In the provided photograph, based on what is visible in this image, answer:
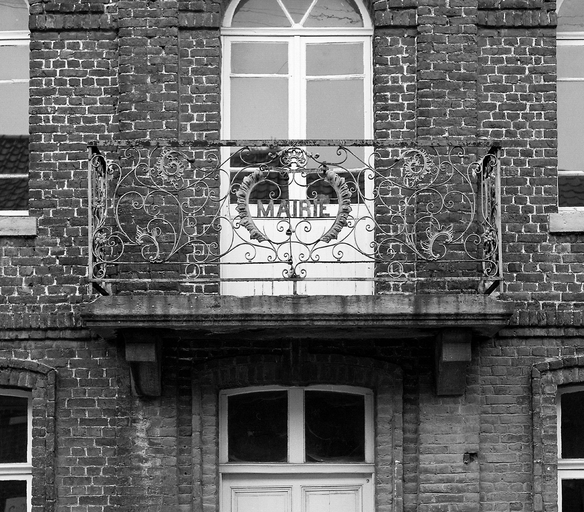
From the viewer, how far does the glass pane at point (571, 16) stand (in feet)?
35.1

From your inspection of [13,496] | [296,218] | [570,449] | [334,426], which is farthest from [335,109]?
[13,496]

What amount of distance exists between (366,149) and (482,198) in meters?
1.28

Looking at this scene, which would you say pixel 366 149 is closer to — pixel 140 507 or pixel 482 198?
pixel 482 198

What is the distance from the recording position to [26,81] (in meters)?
10.6

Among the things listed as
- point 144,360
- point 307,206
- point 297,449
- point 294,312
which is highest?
point 307,206

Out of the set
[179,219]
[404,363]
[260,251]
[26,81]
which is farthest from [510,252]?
[26,81]

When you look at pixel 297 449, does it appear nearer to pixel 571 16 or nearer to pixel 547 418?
pixel 547 418

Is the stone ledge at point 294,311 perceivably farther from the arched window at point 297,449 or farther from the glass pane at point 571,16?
the glass pane at point 571,16

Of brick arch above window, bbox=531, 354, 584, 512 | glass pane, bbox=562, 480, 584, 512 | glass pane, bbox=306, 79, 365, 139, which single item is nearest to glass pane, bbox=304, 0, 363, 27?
glass pane, bbox=306, 79, 365, 139

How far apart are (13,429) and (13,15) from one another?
384 centimetres

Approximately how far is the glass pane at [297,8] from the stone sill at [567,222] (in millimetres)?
2962

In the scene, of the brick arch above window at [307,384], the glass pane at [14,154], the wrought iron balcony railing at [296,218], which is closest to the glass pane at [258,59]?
the wrought iron balcony railing at [296,218]

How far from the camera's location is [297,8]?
10.7 m

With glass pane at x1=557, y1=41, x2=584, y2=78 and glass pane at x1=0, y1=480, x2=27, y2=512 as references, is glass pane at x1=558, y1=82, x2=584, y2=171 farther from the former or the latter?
glass pane at x1=0, y1=480, x2=27, y2=512
